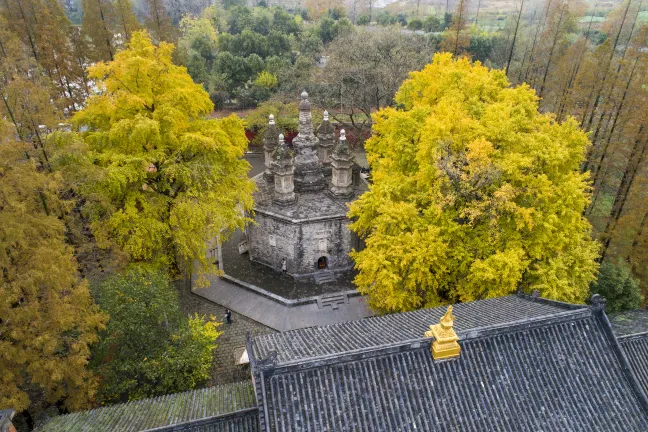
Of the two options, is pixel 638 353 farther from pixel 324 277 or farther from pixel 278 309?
pixel 278 309

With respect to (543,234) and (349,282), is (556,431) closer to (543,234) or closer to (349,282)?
(543,234)

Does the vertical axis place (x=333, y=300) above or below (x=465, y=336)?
below

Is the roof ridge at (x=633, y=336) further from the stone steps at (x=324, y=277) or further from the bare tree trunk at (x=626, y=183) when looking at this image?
the stone steps at (x=324, y=277)

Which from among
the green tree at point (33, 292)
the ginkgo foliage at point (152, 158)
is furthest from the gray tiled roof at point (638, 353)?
the green tree at point (33, 292)

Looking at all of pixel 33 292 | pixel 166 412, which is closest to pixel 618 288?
pixel 166 412

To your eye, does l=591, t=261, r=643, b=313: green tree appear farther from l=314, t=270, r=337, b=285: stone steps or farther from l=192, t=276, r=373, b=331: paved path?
l=314, t=270, r=337, b=285: stone steps

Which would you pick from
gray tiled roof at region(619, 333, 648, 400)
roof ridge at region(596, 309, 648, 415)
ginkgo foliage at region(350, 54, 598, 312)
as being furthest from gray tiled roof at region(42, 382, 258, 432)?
gray tiled roof at region(619, 333, 648, 400)
